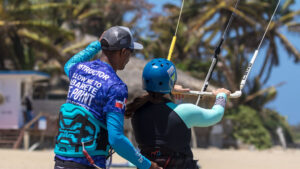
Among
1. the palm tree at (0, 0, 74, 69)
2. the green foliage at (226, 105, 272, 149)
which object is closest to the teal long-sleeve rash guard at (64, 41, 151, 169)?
the palm tree at (0, 0, 74, 69)

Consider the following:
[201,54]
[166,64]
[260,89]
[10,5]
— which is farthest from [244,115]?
[166,64]

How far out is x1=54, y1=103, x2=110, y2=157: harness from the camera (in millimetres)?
2533

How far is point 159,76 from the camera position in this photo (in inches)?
109

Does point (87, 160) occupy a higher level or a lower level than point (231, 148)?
higher

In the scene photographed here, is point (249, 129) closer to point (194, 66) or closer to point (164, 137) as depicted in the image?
point (194, 66)

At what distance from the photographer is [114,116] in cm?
244

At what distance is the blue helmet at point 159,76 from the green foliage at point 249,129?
64.9 ft

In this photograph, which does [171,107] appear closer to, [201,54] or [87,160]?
[87,160]

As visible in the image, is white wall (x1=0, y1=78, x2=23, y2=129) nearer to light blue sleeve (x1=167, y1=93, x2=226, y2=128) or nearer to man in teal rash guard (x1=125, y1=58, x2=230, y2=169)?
man in teal rash guard (x1=125, y1=58, x2=230, y2=169)

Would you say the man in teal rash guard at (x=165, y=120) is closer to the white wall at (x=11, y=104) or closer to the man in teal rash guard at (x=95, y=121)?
the man in teal rash guard at (x=95, y=121)

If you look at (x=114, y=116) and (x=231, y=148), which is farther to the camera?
(x=231, y=148)

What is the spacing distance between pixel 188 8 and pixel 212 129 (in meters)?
13.5

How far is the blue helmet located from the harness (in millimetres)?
463

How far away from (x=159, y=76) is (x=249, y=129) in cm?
2022
